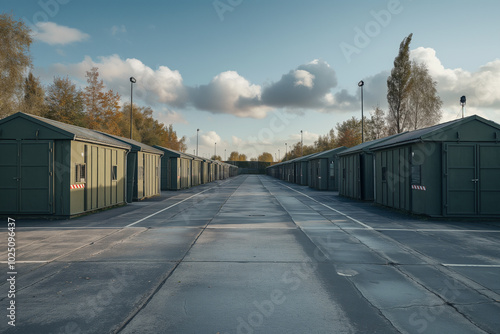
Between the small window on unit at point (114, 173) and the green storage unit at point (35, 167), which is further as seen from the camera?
the small window on unit at point (114, 173)

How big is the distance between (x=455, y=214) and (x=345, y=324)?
11.3m

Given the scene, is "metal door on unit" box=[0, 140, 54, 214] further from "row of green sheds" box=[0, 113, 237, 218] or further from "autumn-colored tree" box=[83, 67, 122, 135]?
"autumn-colored tree" box=[83, 67, 122, 135]

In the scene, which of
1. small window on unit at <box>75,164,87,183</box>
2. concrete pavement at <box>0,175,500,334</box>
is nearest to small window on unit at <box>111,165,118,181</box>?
small window on unit at <box>75,164,87,183</box>

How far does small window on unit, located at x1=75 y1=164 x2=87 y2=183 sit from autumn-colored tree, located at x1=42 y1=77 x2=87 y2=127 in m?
39.3

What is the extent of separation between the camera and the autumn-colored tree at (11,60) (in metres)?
33.9

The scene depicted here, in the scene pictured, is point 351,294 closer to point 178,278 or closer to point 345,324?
point 345,324

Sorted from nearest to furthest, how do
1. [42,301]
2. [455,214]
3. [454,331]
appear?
[454,331] < [42,301] < [455,214]

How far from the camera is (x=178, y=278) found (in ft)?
19.7

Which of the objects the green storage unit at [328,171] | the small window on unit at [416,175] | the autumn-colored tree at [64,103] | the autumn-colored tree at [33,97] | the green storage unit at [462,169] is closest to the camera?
the green storage unit at [462,169]


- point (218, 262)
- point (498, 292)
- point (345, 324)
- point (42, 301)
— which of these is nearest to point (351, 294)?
point (345, 324)

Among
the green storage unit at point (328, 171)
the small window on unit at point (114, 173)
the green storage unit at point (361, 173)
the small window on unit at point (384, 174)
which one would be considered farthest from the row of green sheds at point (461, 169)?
the green storage unit at point (328, 171)

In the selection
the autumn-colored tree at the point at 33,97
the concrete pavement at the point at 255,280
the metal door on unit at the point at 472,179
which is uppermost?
the autumn-colored tree at the point at 33,97

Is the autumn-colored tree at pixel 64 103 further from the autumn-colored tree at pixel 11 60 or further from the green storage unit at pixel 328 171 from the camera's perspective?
the green storage unit at pixel 328 171

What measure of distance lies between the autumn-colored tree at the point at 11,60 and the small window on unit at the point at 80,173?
26.4 meters
